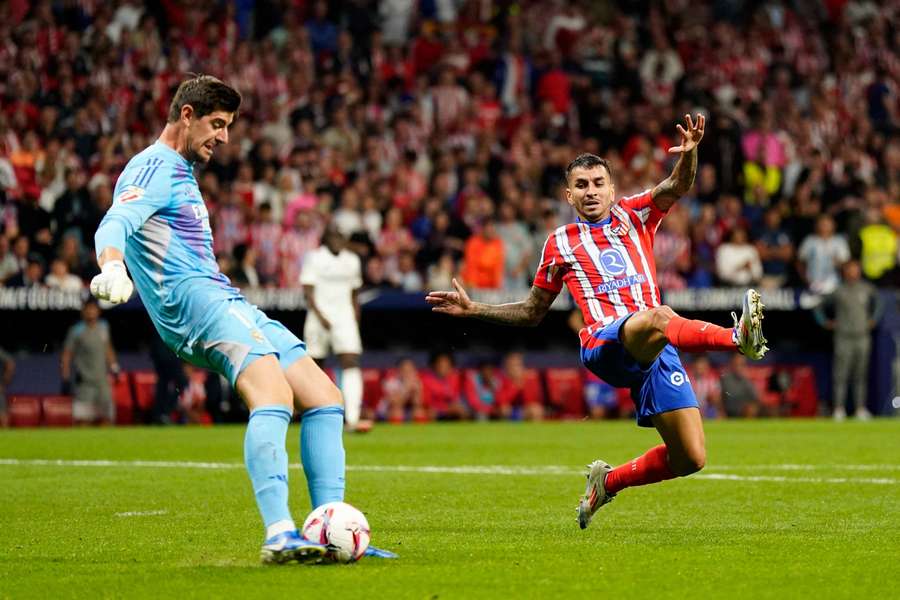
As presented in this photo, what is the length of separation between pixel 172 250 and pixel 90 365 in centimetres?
1291

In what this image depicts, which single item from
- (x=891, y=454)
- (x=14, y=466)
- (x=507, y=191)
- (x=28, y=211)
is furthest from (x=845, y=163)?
(x=14, y=466)

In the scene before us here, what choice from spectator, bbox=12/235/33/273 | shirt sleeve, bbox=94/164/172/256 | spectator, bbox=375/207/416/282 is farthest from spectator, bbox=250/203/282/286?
shirt sleeve, bbox=94/164/172/256

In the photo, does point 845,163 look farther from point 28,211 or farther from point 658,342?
point 658,342

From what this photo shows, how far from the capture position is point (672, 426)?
319 inches

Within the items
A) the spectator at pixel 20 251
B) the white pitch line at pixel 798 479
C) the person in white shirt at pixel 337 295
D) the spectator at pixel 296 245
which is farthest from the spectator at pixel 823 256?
the spectator at pixel 20 251

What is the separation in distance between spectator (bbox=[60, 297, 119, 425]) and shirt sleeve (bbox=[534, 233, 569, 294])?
11.6m

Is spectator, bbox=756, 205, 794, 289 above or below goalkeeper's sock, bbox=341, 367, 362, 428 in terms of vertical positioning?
above

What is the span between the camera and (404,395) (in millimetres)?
20562

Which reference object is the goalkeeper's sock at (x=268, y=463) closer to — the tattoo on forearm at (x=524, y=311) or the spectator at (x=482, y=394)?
the tattoo on forearm at (x=524, y=311)

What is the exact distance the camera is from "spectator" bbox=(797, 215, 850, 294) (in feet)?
70.6

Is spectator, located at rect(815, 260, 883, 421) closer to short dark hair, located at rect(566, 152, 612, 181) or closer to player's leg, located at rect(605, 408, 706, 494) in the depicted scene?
player's leg, located at rect(605, 408, 706, 494)

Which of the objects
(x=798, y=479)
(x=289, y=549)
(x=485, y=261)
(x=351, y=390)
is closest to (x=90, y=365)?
(x=351, y=390)

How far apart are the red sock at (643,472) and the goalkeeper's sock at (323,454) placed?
2198 millimetres

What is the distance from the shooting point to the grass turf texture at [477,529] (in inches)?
238
